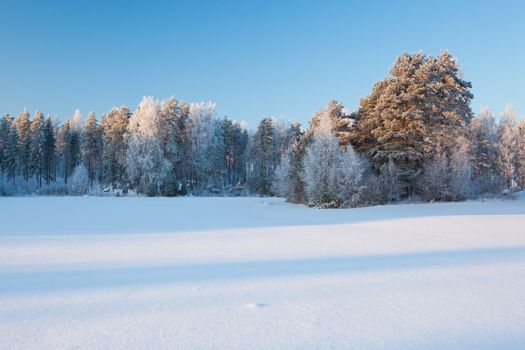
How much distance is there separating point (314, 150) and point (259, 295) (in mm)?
20021

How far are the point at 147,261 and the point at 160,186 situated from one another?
35029mm

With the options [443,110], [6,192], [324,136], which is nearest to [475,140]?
[443,110]

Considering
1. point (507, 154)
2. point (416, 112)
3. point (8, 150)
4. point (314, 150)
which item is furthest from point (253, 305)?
point (8, 150)

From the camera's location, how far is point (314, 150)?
23016 millimetres

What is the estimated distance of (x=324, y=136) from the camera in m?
23.0

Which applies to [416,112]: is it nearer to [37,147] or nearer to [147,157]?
[147,157]

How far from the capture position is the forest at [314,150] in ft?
71.4

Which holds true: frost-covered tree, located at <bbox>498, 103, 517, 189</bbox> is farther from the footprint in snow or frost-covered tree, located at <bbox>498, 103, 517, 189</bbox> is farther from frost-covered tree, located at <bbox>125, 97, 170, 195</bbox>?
the footprint in snow

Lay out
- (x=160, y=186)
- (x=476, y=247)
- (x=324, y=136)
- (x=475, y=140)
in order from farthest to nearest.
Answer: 1. (x=160, y=186)
2. (x=475, y=140)
3. (x=324, y=136)
4. (x=476, y=247)

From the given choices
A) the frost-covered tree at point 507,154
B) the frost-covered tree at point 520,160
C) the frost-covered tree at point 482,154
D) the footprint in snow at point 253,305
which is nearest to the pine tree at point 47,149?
the frost-covered tree at point 482,154

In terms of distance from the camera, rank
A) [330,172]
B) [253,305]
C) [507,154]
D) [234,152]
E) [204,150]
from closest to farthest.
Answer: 1. [253,305]
2. [330,172]
3. [507,154]
4. [204,150]
5. [234,152]

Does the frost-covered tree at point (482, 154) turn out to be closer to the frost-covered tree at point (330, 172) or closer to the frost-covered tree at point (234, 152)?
the frost-covered tree at point (330, 172)

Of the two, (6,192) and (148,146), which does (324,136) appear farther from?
(6,192)

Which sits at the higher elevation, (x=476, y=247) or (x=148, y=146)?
(x=148, y=146)
